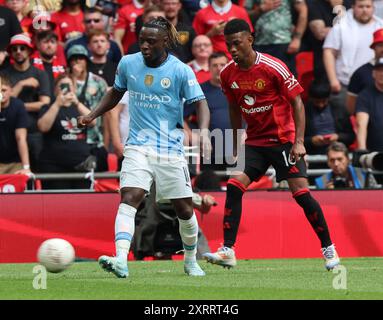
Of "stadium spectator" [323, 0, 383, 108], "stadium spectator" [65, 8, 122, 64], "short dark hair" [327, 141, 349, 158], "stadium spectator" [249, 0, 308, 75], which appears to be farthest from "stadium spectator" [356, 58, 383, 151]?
"stadium spectator" [65, 8, 122, 64]

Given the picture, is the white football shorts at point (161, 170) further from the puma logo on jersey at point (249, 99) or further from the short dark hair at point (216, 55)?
the short dark hair at point (216, 55)

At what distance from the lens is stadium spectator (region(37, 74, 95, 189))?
677 inches

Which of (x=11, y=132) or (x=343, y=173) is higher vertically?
(x=11, y=132)

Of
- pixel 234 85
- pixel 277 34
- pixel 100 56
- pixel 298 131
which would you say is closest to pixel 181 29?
pixel 100 56

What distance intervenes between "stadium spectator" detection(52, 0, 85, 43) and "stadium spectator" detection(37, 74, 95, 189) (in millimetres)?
2465

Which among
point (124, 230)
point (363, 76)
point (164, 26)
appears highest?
point (363, 76)

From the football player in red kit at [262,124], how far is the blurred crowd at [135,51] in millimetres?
3704

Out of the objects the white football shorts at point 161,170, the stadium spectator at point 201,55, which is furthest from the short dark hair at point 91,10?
the white football shorts at point 161,170

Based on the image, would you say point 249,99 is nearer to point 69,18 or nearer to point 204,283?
point 204,283

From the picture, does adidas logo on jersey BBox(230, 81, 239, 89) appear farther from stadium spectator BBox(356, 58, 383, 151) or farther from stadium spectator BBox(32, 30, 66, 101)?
stadium spectator BBox(32, 30, 66, 101)

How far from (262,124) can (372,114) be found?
5.67 m

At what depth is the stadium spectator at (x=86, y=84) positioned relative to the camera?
17734mm

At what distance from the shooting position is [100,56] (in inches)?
729

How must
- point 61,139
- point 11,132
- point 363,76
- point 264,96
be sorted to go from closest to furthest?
point 264,96
point 11,132
point 61,139
point 363,76
